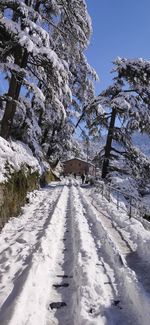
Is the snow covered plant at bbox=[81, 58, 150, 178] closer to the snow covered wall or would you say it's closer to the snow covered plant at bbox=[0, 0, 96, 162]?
the snow covered plant at bbox=[0, 0, 96, 162]

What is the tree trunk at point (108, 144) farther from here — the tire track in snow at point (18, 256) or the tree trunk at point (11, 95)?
the tire track in snow at point (18, 256)

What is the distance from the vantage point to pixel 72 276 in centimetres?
525

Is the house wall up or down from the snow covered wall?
up

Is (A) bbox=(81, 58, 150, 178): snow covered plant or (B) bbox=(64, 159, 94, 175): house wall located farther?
(B) bbox=(64, 159, 94, 175): house wall

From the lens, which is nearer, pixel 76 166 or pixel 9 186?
pixel 9 186

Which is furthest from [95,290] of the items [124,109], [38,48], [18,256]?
[124,109]

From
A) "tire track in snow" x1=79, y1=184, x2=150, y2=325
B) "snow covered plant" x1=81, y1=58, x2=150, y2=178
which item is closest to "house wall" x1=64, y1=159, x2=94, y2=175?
"snow covered plant" x1=81, y1=58, x2=150, y2=178

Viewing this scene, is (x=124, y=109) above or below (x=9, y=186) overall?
above

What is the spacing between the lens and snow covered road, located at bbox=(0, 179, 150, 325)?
396cm

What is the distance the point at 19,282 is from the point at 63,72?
31.1ft

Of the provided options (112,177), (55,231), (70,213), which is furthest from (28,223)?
(112,177)

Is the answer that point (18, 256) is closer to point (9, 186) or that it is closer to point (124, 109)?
point (9, 186)

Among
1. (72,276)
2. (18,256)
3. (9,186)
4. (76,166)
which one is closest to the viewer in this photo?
(72,276)

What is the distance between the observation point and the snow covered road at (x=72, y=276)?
3963 millimetres
